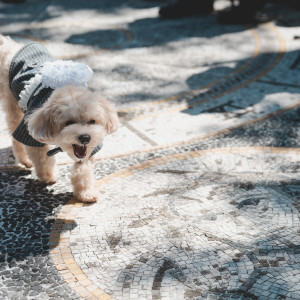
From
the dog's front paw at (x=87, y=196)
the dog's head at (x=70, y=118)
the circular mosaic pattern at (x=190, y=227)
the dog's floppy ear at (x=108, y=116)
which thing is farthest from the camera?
the dog's front paw at (x=87, y=196)

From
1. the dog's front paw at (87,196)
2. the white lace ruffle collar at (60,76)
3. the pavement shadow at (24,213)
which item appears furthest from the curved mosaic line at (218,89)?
the white lace ruffle collar at (60,76)

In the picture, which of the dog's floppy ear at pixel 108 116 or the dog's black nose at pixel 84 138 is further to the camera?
the dog's floppy ear at pixel 108 116

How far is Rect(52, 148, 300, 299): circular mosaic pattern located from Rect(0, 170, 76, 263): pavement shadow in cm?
25

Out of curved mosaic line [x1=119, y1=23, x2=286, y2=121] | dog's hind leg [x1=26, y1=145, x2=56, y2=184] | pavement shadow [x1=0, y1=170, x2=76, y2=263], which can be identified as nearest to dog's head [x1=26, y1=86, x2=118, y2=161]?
dog's hind leg [x1=26, y1=145, x2=56, y2=184]

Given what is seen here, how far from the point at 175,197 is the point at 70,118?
→ 139cm

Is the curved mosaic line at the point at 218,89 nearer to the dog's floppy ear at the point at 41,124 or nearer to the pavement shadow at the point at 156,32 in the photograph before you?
the pavement shadow at the point at 156,32

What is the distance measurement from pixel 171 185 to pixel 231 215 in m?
0.81

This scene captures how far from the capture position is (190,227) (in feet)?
13.4

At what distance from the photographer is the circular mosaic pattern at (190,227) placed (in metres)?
3.46

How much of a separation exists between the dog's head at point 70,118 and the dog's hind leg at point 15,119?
1.16 metres

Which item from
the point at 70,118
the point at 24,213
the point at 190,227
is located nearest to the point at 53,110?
the point at 70,118

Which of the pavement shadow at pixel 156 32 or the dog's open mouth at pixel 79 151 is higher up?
the dog's open mouth at pixel 79 151

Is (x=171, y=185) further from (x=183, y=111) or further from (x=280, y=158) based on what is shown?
(x=183, y=111)

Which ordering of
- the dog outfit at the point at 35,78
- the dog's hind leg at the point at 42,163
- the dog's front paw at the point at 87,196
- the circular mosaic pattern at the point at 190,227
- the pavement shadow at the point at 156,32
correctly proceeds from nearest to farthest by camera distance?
the circular mosaic pattern at the point at 190,227 < the dog outfit at the point at 35,78 < the dog's front paw at the point at 87,196 < the dog's hind leg at the point at 42,163 < the pavement shadow at the point at 156,32
